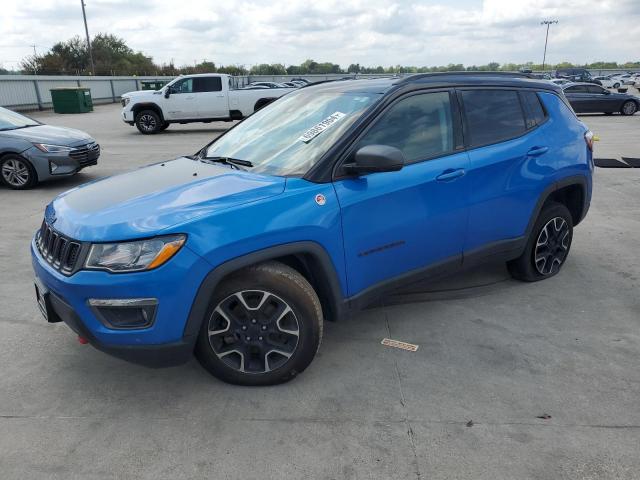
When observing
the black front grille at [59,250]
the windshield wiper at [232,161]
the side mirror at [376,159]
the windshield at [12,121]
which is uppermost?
the side mirror at [376,159]

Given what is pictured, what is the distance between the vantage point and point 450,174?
3430 mm

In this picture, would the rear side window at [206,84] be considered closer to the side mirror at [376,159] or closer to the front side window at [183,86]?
the front side window at [183,86]

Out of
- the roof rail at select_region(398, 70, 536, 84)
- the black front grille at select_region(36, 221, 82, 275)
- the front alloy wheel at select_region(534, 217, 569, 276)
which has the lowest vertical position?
the front alloy wheel at select_region(534, 217, 569, 276)

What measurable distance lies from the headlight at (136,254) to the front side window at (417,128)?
4.25 feet

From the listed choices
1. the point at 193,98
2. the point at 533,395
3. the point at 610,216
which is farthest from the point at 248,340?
the point at 193,98

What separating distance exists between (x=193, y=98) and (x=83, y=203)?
50.3 ft

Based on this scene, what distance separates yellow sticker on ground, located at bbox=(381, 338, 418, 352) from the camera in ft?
11.2

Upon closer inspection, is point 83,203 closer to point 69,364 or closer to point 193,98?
point 69,364

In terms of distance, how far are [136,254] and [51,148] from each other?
698cm

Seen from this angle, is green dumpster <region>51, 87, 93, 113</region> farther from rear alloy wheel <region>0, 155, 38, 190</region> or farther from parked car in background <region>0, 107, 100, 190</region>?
rear alloy wheel <region>0, 155, 38, 190</region>

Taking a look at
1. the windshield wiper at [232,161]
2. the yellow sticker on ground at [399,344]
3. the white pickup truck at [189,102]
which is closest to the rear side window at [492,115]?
the yellow sticker on ground at [399,344]

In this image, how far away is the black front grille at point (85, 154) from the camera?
27.8ft

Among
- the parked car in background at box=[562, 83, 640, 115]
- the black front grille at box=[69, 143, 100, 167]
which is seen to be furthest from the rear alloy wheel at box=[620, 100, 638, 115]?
the black front grille at box=[69, 143, 100, 167]

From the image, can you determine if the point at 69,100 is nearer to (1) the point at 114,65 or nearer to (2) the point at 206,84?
(2) the point at 206,84
